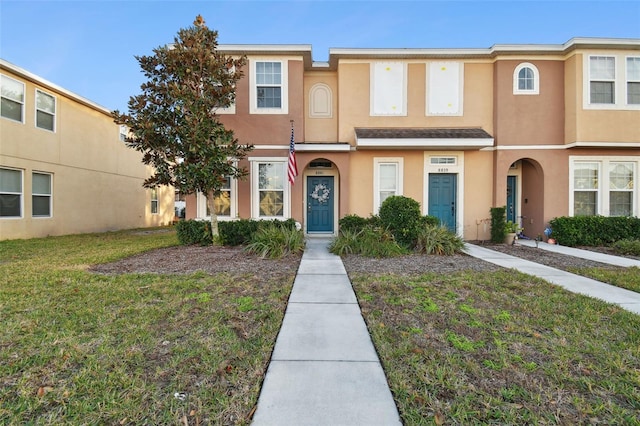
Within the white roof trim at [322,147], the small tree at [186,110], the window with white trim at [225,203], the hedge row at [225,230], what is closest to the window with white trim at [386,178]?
the white roof trim at [322,147]

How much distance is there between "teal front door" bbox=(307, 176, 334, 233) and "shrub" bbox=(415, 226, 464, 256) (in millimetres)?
4028

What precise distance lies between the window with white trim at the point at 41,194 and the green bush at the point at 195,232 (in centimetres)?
680

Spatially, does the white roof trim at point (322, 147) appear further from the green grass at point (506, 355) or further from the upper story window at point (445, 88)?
the green grass at point (506, 355)

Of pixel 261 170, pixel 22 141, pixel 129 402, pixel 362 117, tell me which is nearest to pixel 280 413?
pixel 129 402

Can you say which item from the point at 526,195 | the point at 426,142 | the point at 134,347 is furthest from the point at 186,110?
the point at 526,195

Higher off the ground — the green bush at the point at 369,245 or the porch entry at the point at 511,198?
the porch entry at the point at 511,198

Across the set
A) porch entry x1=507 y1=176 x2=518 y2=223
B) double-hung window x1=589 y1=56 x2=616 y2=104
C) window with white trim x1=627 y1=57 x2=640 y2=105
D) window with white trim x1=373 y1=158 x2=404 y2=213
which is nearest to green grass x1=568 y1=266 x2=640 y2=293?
porch entry x1=507 y1=176 x2=518 y2=223

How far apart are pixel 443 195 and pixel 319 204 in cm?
457

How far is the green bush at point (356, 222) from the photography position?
980cm

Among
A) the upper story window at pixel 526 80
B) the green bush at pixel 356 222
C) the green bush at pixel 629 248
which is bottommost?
the green bush at pixel 629 248

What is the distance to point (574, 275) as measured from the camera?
596 centimetres

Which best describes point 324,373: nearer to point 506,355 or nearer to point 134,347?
point 506,355

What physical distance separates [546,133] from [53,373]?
13458 mm

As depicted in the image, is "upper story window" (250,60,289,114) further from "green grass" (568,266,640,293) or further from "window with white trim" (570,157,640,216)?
"window with white trim" (570,157,640,216)
